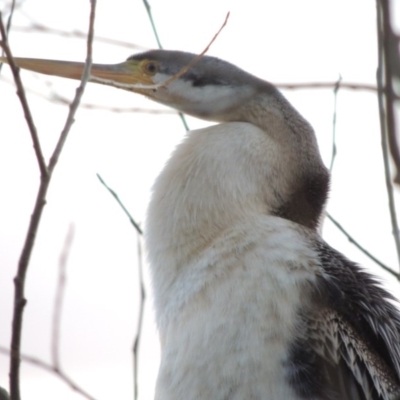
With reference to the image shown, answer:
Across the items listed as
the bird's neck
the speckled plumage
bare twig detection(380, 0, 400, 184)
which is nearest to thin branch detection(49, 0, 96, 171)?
bare twig detection(380, 0, 400, 184)

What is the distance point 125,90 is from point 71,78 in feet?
0.93

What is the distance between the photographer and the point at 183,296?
342 centimetres

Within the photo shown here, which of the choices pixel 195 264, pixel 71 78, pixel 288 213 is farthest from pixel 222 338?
pixel 71 78

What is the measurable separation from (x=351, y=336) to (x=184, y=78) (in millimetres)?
1613

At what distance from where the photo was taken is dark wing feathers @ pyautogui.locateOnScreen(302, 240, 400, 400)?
3.17 meters

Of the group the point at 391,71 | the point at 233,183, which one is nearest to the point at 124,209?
the point at 233,183

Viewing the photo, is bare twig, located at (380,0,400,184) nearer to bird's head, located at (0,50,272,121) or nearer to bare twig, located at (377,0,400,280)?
bare twig, located at (377,0,400,280)

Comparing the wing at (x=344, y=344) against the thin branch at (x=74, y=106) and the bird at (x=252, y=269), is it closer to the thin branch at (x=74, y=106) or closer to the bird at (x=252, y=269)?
the bird at (x=252, y=269)

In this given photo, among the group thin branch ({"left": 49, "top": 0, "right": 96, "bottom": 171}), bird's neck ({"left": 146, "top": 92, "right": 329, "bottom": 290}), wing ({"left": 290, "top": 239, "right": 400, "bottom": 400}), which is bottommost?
wing ({"left": 290, "top": 239, "right": 400, "bottom": 400})

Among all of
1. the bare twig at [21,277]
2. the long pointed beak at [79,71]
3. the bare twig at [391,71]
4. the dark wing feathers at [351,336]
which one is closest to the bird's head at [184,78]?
the long pointed beak at [79,71]

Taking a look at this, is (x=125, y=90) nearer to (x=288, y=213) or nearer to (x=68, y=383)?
(x=288, y=213)

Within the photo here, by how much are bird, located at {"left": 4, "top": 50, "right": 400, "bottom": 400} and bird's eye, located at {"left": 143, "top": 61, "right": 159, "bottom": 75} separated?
0.31ft

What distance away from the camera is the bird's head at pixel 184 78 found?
4.10m

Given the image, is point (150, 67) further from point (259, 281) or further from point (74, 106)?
point (74, 106)
